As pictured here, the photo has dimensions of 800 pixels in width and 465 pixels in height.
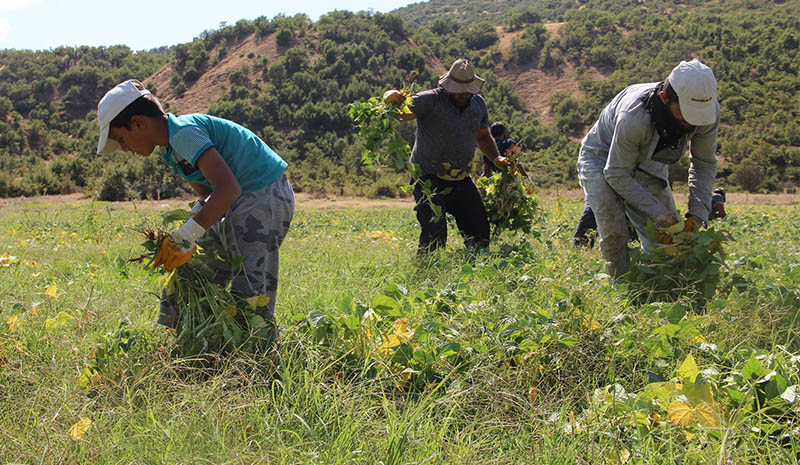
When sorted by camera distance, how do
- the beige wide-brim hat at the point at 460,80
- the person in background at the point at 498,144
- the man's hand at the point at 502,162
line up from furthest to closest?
the person in background at the point at 498,144 < the man's hand at the point at 502,162 < the beige wide-brim hat at the point at 460,80

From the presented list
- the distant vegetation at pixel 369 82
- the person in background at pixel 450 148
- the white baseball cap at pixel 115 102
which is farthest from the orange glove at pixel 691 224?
the distant vegetation at pixel 369 82

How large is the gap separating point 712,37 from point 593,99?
43.7ft

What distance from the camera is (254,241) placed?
104 inches

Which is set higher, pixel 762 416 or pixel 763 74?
pixel 762 416

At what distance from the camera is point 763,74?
43.8m

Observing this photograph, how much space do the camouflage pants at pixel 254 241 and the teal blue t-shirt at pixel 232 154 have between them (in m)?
0.07

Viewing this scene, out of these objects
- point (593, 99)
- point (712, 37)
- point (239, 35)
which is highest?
→ point (239, 35)

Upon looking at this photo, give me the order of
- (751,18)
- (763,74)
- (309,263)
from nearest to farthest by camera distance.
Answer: (309,263) < (763,74) < (751,18)

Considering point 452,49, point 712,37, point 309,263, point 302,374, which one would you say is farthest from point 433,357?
point 452,49

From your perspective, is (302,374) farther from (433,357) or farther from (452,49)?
(452,49)

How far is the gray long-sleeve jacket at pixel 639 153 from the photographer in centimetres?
343

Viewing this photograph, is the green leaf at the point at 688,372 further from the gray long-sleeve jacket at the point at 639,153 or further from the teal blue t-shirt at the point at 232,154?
the teal blue t-shirt at the point at 232,154

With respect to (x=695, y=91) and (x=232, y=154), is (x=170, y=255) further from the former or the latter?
(x=695, y=91)

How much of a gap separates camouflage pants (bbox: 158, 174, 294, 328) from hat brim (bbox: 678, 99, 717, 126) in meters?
2.21
